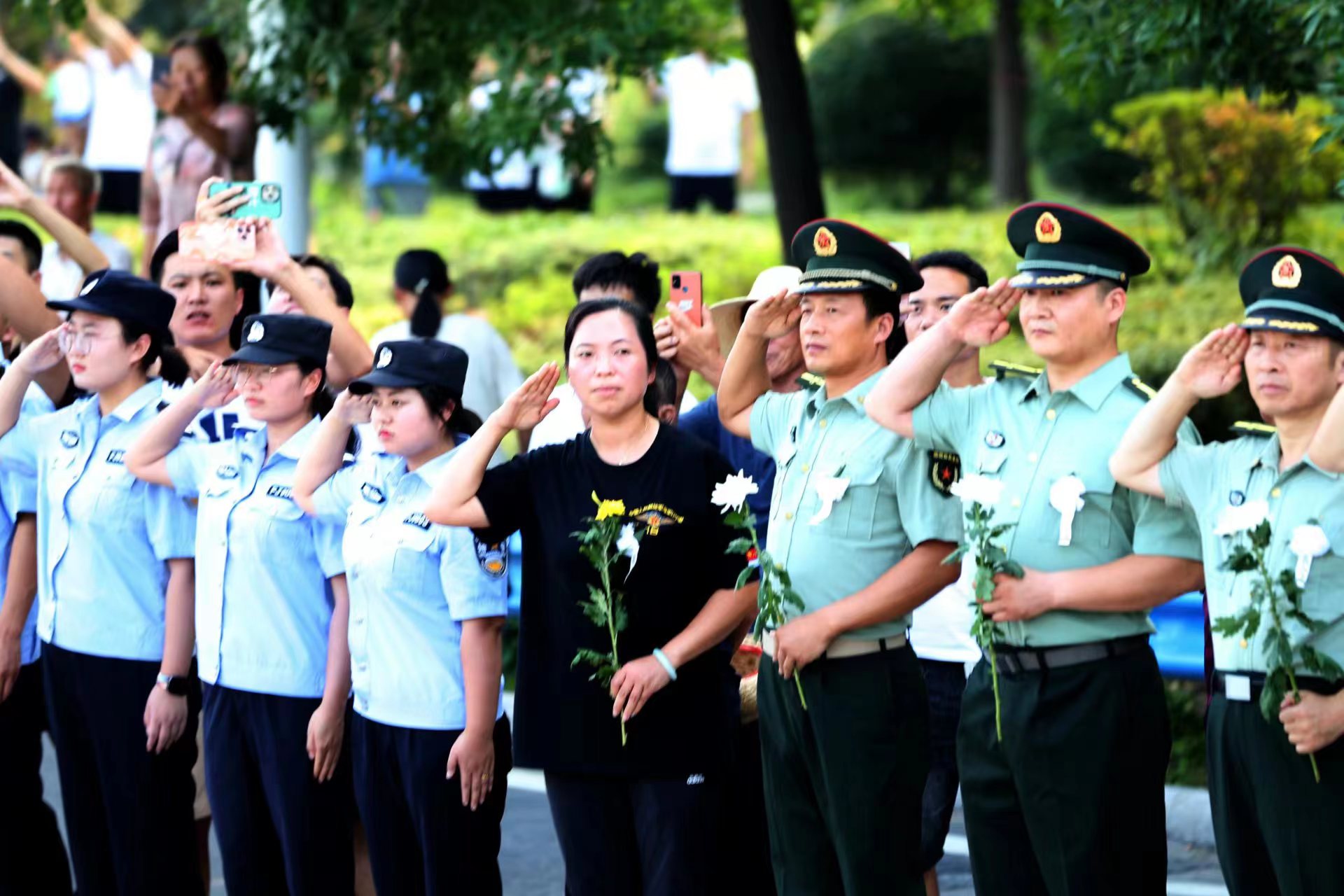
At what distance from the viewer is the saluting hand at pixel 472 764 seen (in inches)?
207

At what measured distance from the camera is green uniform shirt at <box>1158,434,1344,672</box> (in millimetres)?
4297

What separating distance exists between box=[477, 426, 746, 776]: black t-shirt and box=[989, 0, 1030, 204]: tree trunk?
10.9m

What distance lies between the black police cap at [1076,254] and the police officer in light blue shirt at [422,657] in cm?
163

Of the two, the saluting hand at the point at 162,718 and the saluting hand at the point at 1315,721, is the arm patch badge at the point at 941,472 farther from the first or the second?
the saluting hand at the point at 162,718

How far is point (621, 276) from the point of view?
6.29 m

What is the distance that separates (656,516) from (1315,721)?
166 centimetres

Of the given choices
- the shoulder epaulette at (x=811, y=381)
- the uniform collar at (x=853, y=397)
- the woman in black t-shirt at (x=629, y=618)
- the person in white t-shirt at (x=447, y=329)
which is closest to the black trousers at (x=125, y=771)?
the woman in black t-shirt at (x=629, y=618)

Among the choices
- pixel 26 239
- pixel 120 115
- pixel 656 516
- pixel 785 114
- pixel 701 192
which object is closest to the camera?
pixel 656 516

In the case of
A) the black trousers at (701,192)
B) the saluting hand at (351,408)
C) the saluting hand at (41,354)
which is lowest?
the saluting hand at (351,408)

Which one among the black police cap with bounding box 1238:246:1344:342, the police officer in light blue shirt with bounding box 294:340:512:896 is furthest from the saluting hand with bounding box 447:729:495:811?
the black police cap with bounding box 1238:246:1344:342

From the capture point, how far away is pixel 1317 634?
4.31 m

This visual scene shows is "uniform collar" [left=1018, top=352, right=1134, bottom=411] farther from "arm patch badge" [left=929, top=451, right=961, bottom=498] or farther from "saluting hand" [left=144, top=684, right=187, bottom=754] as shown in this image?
"saluting hand" [left=144, top=684, right=187, bottom=754]

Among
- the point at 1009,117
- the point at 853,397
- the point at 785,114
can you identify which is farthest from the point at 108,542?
the point at 1009,117

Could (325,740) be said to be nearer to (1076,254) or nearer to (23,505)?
(23,505)
